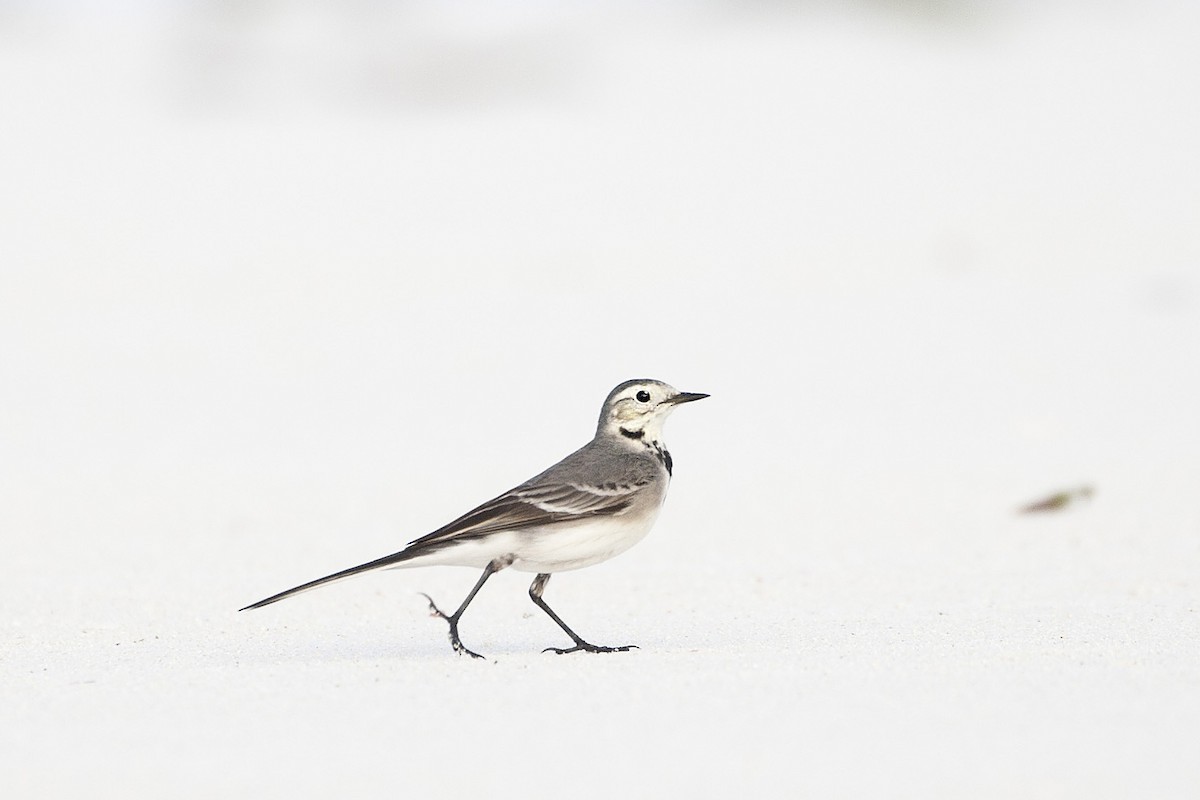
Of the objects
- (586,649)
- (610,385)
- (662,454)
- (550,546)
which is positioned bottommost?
(586,649)

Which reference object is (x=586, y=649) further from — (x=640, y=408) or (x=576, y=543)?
(x=640, y=408)

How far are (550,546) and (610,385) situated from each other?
23.3ft

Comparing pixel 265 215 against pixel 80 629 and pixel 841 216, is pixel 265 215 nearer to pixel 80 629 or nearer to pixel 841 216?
pixel 841 216

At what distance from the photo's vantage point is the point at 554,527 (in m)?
6.27

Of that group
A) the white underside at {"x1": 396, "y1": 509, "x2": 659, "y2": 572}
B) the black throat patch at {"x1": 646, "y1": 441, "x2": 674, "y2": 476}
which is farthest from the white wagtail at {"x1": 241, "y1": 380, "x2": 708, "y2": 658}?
the black throat patch at {"x1": 646, "y1": 441, "x2": 674, "y2": 476}

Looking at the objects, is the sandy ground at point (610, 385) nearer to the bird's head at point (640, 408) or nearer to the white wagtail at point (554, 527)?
the white wagtail at point (554, 527)

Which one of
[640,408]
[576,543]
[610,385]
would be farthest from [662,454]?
[610,385]

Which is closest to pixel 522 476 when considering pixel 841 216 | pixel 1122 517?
pixel 1122 517

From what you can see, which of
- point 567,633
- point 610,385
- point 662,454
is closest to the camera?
point 567,633

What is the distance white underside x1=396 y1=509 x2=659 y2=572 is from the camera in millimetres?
6188

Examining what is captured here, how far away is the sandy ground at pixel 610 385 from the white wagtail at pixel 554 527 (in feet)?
1.31

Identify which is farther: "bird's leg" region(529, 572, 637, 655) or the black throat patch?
the black throat patch

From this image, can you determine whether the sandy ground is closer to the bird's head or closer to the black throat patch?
the black throat patch

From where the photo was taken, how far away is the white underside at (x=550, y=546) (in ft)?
20.3
